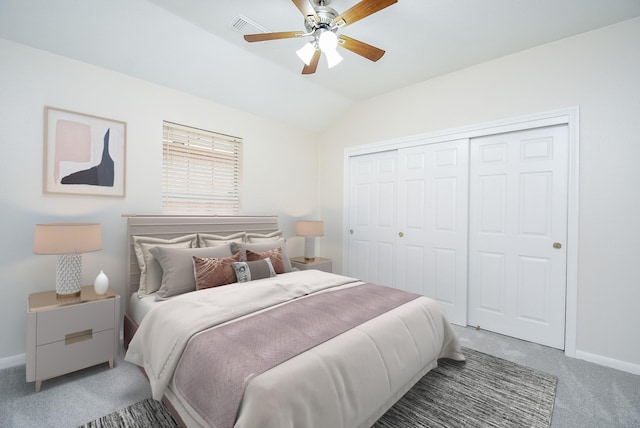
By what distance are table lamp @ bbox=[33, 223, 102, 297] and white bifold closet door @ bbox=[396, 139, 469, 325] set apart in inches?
127

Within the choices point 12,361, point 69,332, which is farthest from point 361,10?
point 12,361

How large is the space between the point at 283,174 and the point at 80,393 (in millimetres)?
3073

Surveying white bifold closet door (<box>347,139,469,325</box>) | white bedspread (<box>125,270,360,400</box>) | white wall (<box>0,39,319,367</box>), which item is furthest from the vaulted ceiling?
white bedspread (<box>125,270,360,400</box>)

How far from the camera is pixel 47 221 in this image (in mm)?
2359

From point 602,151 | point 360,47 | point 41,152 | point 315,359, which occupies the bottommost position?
point 315,359

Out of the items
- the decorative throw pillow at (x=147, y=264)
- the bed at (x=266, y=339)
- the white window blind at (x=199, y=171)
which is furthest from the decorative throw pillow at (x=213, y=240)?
the white window blind at (x=199, y=171)

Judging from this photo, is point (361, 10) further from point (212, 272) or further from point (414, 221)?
point (414, 221)

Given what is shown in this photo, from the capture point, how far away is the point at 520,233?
9.58 feet

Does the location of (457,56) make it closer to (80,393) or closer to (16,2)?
(16,2)

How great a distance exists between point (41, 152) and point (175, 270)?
1446mm

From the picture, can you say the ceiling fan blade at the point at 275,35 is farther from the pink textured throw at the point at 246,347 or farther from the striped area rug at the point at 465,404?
the striped area rug at the point at 465,404

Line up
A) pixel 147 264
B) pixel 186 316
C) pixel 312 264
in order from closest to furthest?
pixel 186 316 → pixel 147 264 → pixel 312 264

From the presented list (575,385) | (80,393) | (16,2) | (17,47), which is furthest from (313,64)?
(575,385)

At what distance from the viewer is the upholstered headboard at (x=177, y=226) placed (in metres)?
2.64
